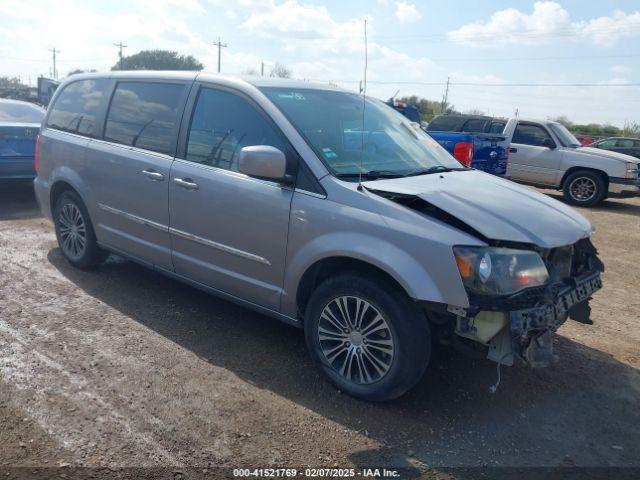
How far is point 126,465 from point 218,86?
2.65 m

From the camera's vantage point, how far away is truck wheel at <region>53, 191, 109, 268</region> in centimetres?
524

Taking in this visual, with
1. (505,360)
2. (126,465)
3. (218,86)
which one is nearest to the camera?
(126,465)

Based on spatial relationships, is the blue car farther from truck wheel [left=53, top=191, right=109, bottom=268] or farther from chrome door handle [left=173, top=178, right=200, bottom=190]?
chrome door handle [left=173, top=178, right=200, bottom=190]

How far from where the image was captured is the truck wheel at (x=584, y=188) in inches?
467

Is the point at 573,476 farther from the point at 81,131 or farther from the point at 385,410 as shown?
the point at 81,131

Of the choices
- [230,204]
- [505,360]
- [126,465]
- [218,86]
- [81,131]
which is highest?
[218,86]

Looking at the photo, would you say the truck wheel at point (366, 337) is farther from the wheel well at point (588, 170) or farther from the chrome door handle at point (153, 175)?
the wheel well at point (588, 170)

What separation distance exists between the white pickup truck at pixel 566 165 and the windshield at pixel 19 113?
9.78 metres

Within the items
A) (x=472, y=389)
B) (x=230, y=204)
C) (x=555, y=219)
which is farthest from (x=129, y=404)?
(x=555, y=219)

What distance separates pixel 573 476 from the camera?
2.80 metres

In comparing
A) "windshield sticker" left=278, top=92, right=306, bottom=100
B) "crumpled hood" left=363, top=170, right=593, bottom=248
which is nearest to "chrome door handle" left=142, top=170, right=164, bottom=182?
"windshield sticker" left=278, top=92, right=306, bottom=100

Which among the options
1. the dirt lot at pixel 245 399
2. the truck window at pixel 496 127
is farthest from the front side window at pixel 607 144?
the dirt lot at pixel 245 399

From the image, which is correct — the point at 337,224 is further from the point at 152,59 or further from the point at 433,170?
the point at 152,59

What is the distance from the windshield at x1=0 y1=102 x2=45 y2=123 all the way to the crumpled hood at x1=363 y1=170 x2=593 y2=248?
7.34 meters
